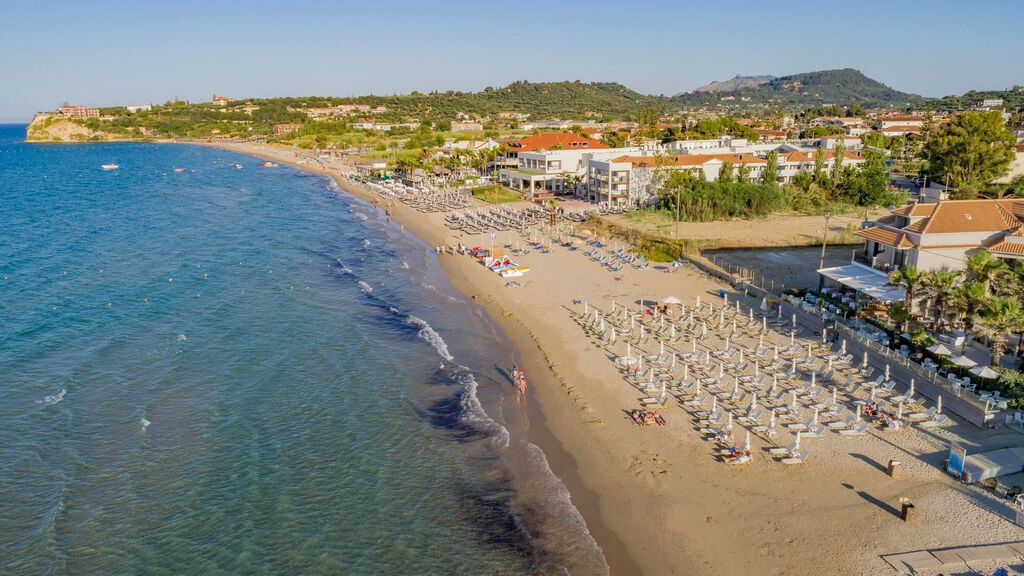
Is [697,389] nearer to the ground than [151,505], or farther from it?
farther from it

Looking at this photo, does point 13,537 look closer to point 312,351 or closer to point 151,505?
point 151,505

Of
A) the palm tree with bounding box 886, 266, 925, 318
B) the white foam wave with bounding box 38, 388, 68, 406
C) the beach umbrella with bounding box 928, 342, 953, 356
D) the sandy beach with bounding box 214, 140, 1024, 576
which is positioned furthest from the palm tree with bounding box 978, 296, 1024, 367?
the white foam wave with bounding box 38, 388, 68, 406

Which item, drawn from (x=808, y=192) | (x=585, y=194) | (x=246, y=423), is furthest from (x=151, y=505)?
(x=808, y=192)

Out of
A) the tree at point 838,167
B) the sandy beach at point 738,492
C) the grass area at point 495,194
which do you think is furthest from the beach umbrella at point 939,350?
the grass area at point 495,194

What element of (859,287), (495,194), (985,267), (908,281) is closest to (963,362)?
(908,281)

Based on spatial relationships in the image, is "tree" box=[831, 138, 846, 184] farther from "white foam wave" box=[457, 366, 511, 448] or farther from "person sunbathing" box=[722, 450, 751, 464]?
"person sunbathing" box=[722, 450, 751, 464]

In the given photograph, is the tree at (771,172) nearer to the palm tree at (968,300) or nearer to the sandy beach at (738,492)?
the palm tree at (968,300)

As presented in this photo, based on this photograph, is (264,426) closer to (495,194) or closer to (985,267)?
(985,267)
